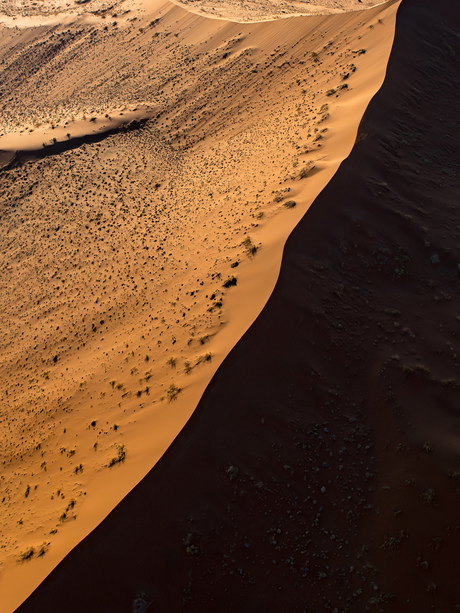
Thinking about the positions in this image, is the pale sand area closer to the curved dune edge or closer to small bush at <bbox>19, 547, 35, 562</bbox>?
small bush at <bbox>19, 547, 35, 562</bbox>

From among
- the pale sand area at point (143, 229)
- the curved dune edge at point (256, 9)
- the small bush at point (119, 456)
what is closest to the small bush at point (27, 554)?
the pale sand area at point (143, 229)

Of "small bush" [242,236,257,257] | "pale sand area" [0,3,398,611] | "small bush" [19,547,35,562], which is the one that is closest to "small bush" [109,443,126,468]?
"pale sand area" [0,3,398,611]

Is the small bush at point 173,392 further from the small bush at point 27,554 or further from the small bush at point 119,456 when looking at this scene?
the small bush at point 27,554

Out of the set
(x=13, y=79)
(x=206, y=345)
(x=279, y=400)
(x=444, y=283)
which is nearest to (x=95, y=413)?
(x=206, y=345)

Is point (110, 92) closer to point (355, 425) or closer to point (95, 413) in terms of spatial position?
point (95, 413)

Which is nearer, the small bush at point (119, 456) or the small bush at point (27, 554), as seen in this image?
the small bush at point (27, 554)

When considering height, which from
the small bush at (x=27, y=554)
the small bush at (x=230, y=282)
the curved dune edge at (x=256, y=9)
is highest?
the curved dune edge at (x=256, y=9)
